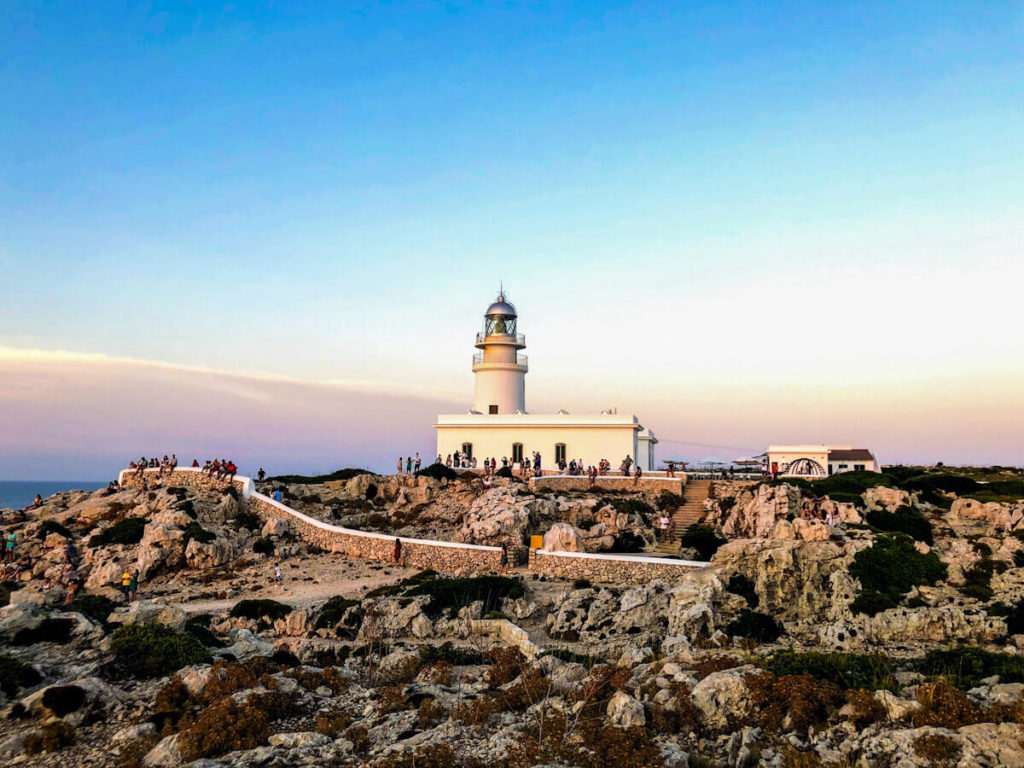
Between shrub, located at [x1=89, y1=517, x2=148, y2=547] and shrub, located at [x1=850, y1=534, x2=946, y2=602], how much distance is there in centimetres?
3065

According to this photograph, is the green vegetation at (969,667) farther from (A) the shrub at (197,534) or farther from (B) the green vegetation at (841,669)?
(A) the shrub at (197,534)

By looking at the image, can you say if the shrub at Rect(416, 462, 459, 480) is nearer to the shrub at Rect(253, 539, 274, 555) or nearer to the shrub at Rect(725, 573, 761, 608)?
the shrub at Rect(253, 539, 274, 555)

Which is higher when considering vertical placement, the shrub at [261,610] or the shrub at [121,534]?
the shrub at [121,534]

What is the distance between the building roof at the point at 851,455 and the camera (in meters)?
46.7

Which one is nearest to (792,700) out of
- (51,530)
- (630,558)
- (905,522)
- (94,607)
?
(630,558)

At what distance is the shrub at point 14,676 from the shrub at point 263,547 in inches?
778

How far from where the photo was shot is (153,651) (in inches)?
537

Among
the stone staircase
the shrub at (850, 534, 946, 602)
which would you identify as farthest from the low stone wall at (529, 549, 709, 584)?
the shrub at (850, 534, 946, 602)

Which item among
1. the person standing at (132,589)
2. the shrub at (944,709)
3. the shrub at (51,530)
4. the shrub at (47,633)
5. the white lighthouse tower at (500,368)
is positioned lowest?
the person standing at (132,589)

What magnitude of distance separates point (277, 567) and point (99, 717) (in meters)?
18.5

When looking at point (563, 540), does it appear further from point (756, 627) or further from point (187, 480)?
point (187, 480)

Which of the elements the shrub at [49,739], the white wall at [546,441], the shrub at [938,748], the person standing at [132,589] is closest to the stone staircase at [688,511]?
the white wall at [546,441]

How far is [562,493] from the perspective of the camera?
36.6 meters

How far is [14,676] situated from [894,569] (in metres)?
22.7
